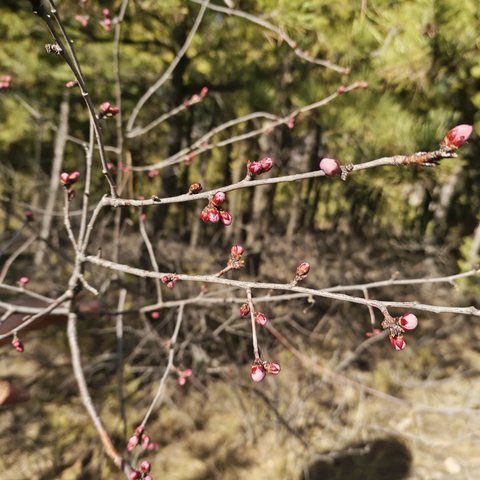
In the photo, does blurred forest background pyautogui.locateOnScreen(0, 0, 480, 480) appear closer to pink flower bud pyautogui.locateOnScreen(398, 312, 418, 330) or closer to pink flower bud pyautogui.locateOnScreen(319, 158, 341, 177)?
pink flower bud pyautogui.locateOnScreen(398, 312, 418, 330)

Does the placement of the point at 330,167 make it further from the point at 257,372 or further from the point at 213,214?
the point at 257,372

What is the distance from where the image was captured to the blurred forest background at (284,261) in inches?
129

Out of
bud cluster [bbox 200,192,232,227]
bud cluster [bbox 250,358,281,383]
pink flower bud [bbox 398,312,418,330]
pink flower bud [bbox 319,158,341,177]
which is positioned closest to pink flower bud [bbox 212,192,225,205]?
bud cluster [bbox 200,192,232,227]

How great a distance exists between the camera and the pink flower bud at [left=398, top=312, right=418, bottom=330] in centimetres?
85

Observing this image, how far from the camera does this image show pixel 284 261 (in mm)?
4824

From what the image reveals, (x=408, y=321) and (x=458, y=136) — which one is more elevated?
(x=458, y=136)

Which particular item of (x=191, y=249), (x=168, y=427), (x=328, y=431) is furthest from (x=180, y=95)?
(x=328, y=431)

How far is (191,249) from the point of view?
509 centimetres

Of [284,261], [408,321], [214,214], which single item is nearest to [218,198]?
[214,214]

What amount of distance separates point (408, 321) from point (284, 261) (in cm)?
396

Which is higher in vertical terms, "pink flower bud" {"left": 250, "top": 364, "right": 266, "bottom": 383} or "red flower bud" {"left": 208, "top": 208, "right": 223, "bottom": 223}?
"red flower bud" {"left": 208, "top": 208, "right": 223, "bottom": 223}

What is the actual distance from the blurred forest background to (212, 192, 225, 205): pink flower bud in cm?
218

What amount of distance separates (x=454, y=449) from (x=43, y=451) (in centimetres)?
498

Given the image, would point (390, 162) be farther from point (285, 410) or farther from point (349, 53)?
point (285, 410)
